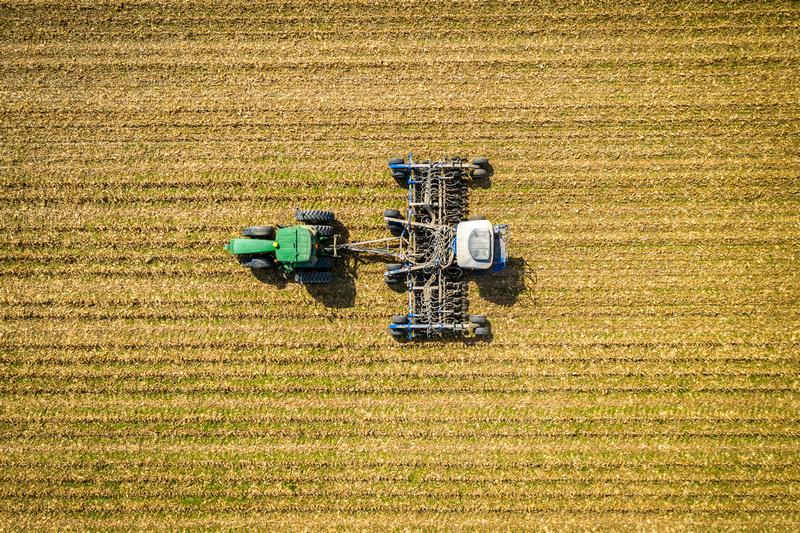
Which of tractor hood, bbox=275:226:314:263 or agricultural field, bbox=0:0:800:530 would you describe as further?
agricultural field, bbox=0:0:800:530

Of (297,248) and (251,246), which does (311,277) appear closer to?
(297,248)

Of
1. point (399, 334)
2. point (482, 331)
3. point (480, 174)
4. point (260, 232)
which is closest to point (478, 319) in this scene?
point (482, 331)

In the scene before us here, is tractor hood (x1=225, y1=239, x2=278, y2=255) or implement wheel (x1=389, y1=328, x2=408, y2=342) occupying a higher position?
tractor hood (x1=225, y1=239, x2=278, y2=255)

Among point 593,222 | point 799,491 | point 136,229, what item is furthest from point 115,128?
point 799,491

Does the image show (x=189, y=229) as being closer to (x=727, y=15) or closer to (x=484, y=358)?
(x=484, y=358)

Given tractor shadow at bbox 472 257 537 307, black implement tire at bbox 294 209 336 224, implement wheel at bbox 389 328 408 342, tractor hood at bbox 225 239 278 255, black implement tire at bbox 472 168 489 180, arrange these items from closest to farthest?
tractor hood at bbox 225 239 278 255 → black implement tire at bbox 294 209 336 224 → implement wheel at bbox 389 328 408 342 → black implement tire at bbox 472 168 489 180 → tractor shadow at bbox 472 257 537 307

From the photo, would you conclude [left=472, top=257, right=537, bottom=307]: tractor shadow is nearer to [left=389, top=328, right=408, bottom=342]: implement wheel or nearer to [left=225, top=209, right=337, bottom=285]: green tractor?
[left=389, top=328, right=408, bottom=342]: implement wheel

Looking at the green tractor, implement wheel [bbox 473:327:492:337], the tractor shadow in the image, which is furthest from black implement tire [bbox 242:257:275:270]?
implement wheel [bbox 473:327:492:337]

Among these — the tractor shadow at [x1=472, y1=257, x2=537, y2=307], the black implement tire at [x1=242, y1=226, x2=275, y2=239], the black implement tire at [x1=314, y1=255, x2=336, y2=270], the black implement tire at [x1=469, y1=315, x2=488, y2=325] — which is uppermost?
the black implement tire at [x1=242, y1=226, x2=275, y2=239]

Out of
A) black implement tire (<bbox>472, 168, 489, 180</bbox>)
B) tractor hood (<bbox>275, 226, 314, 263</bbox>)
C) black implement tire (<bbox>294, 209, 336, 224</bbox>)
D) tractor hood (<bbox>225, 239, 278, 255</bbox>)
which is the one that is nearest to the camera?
tractor hood (<bbox>275, 226, 314, 263</bbox>)
